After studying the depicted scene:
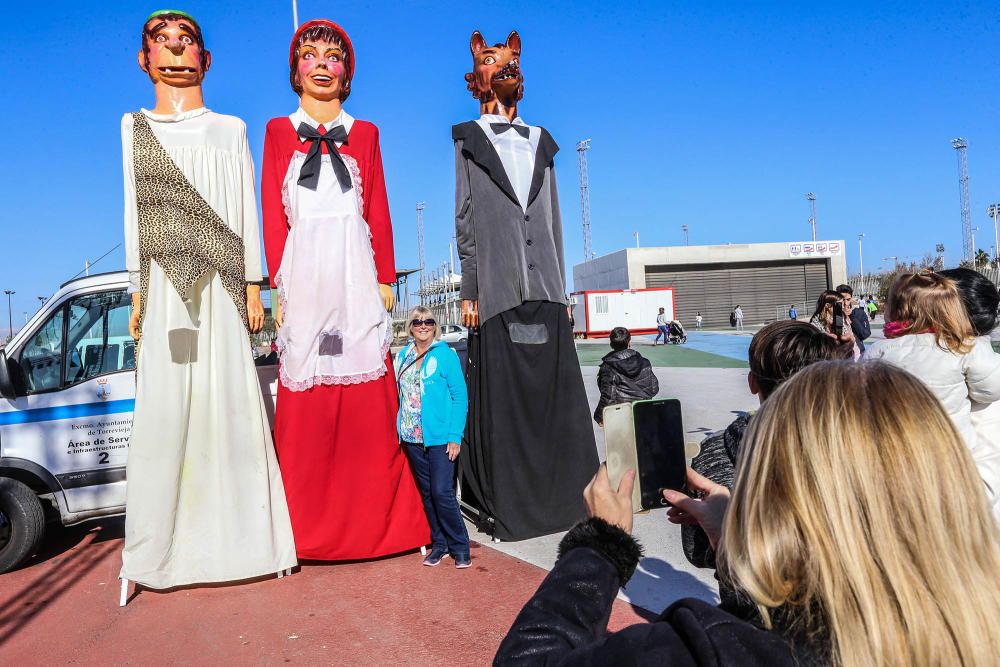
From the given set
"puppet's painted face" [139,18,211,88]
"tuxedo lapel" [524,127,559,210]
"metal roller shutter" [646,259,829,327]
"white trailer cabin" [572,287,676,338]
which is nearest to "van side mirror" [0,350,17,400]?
"puppet's painted face" [139,18,211,88]

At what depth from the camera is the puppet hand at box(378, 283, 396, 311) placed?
207 inches

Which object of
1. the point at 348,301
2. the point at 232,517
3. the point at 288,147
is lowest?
the point at 232,517

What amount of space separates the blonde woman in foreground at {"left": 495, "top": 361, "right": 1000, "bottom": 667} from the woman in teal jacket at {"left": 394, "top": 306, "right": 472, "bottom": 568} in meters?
3.52

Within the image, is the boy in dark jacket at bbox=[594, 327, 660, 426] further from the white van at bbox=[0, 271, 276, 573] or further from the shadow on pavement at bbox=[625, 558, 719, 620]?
the white van at bbox=[0, 271, 276, 573]

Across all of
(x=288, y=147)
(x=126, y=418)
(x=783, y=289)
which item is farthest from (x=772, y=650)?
(x=783, y=289)

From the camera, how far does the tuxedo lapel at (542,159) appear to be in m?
5.62

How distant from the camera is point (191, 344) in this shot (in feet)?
15.4

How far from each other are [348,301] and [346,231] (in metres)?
0.45

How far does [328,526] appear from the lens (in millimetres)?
5016

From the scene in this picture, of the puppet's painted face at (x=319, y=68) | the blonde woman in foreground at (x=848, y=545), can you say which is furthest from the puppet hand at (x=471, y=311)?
the blonde woman in foreground at (x=848, y=545)

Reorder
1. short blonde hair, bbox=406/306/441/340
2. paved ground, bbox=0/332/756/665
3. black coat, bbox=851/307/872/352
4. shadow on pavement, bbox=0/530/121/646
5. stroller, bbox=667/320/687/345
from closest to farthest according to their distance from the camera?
paved ground, bbox=0/332/756/665 → shadow on pavement, bbox=0/530/121/646 → short blonde hair, bbox=406/306/441/340 → black coat, bbox=851/307/872/352 → stroller, bbox=667/320/687/345

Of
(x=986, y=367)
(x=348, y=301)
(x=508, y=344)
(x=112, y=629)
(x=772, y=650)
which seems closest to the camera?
(x=772, y=650)

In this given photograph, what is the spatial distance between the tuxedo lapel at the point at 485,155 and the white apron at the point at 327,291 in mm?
886

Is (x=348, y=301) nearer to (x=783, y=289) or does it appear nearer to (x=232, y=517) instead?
(x=232, y=517)
